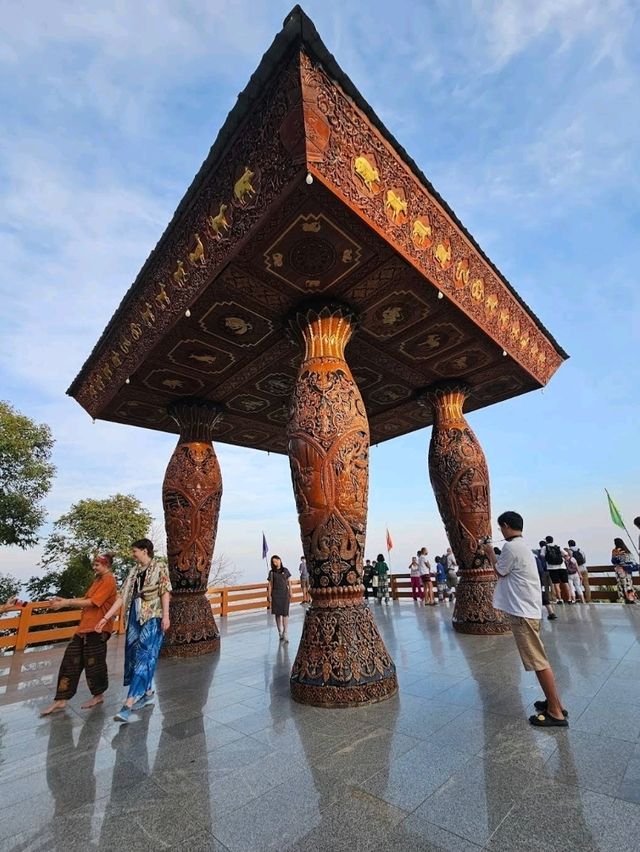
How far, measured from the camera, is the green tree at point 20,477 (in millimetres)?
12555

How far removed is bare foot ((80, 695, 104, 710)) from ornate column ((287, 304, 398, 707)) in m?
1.93

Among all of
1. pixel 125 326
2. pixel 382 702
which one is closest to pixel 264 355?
pixel 125 326

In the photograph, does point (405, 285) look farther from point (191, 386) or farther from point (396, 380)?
point (191, 386)

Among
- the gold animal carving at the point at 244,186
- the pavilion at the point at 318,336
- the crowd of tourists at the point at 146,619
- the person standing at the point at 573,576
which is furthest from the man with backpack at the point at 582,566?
the gold animal carving at the point at 244,186

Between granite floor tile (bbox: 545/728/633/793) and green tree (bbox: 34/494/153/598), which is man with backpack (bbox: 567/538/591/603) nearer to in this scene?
granite floor tile (bbox: 545/728/633/793)

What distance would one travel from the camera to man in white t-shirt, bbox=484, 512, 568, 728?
2717 mm

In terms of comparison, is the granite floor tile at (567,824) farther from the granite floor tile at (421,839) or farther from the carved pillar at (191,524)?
the carved pillar at (191,524)

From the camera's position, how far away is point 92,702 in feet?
12.6

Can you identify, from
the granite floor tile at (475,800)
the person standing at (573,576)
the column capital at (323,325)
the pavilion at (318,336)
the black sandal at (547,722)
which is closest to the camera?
the granite floor tile at (475,800)

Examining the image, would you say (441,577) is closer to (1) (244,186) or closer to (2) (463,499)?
(2) (463,499)

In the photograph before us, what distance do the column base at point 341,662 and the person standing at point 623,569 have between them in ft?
26.5

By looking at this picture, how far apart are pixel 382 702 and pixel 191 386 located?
4.76 metres

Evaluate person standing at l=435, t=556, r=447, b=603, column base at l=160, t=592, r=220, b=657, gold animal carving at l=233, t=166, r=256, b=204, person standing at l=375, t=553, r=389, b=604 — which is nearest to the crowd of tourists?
column base at l=160, t=592, r=220, b=657

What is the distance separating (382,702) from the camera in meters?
3.45
